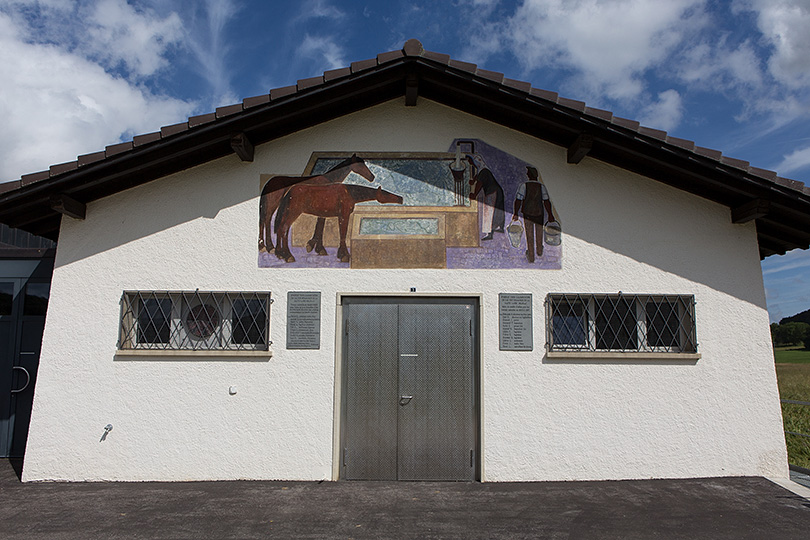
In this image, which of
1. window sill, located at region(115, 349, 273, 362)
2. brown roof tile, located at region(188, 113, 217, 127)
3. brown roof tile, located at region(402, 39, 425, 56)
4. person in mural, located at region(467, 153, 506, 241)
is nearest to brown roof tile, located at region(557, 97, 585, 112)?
person in mural, located at region(467, 153, 506, 241)

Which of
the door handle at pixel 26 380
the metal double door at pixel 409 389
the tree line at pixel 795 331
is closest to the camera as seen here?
the metal double door at pixel 409 389

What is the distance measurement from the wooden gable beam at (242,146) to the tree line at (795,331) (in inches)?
2860

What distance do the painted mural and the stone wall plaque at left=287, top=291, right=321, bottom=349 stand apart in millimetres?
376

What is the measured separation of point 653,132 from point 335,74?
3523 mm

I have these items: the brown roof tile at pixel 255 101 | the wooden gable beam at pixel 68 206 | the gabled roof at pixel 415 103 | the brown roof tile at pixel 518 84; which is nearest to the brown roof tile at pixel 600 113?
the gabled roof at pixel 415 103

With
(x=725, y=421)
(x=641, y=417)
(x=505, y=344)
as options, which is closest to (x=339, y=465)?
(x=505, y=344)

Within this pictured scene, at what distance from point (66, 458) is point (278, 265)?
3.16 metres

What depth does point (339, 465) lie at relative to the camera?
6.04m

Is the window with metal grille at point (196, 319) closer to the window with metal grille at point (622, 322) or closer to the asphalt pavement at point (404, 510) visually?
the asphalt pavement at point (404, 510)

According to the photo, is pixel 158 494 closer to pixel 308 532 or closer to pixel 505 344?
pixel 308 532

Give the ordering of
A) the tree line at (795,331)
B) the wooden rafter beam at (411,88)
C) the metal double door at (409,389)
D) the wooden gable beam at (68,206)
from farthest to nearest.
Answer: the tree line at (795,331), the wooden rafter beam at (411,88), the metal double door at (409,389), the wooden gable beam at (68,206)

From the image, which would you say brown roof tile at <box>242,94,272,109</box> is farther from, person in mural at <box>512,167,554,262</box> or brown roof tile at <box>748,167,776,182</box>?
brown roof tile at <box>748,167,776,182</box>

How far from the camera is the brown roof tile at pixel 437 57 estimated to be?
589 cm

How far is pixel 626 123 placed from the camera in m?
5.79
